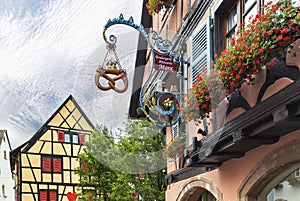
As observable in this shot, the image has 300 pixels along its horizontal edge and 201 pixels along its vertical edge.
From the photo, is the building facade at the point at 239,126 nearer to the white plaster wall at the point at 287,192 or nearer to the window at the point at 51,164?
the white plaster wall at the point at 287,192

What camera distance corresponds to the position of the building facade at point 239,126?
2.07 meters

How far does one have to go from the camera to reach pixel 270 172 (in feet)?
8.22

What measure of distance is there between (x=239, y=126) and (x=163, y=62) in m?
1.60

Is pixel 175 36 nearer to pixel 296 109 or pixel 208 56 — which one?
pixel 208 56

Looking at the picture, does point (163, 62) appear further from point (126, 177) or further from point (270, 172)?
point (126, 177)

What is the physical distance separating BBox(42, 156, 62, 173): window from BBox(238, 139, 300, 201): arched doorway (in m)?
9.19

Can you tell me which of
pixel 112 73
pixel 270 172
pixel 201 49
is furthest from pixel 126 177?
pixel 112 73

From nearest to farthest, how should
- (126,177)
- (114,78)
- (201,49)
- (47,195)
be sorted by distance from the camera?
(114,78), (201,49), (126,177), (47,195)

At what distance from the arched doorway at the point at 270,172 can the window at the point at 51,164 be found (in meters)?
9.19

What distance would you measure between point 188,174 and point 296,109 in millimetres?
2533

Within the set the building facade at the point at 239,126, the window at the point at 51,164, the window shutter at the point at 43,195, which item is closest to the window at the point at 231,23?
the building facade at the point at 239,126

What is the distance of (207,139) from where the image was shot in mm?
3074

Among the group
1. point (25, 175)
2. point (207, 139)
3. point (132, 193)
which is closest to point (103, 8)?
point (207, 139)

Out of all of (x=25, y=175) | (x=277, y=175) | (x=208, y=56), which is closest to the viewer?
(x=277, y=175)
